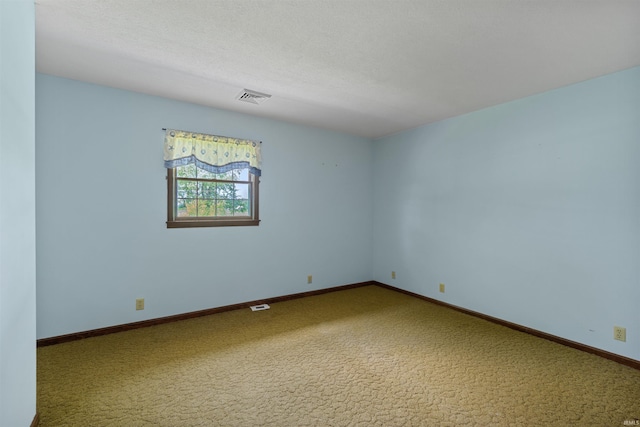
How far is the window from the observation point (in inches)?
128

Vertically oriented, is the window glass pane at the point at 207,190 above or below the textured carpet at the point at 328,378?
above

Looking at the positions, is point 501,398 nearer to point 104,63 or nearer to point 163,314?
point 163,314

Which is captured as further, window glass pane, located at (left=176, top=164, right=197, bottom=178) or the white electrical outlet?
window glass pane, located at (left=176, top=164, right=197, bottom=178)

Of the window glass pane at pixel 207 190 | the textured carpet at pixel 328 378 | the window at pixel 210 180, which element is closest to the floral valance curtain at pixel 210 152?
the window at pixel 210 180

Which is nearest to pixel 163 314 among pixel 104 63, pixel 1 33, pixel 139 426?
pixel 139 426

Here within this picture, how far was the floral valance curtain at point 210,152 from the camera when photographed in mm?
3195

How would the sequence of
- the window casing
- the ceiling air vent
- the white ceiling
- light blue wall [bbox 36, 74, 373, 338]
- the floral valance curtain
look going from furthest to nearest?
1. the window casing
2. the floral valance curtain
3. the ceiling air vent
4. light blue wall [bbox 36, 74, 373, 338]
5. the white ceiling

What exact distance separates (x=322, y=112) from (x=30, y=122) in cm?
275

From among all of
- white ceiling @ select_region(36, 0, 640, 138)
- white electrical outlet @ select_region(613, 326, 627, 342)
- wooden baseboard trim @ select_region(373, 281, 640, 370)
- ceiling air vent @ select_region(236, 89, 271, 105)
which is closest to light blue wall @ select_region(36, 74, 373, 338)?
white ceiling @ select_region(36, 0, 640, 138)

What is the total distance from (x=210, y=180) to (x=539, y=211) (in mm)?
3731

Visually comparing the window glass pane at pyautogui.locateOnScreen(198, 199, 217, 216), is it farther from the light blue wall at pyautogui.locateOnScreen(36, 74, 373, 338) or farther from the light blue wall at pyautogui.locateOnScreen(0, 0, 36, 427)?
the light blue wall at pyautogui.locateOnScreen(0, 0, 36, 427)

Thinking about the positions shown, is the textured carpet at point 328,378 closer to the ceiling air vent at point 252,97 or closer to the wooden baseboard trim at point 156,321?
the wooden baseboard trim at point 156,321

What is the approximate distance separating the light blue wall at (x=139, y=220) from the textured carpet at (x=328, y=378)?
430 mm

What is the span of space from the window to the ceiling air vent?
580 mm
